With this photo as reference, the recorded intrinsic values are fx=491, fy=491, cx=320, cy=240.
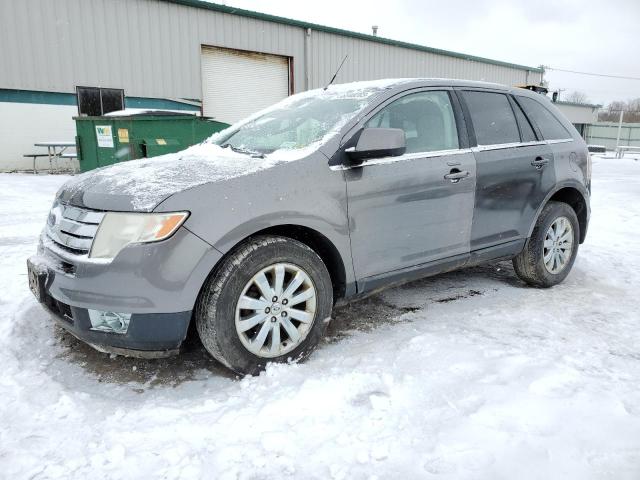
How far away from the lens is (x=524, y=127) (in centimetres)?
384

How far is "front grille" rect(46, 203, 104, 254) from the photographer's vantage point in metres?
2.31

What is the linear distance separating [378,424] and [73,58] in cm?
1412

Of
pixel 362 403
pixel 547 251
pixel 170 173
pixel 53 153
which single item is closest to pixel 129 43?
pixel 53 153

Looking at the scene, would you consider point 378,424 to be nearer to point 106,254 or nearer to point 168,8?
point 106,254

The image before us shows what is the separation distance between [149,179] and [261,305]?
0.85 m

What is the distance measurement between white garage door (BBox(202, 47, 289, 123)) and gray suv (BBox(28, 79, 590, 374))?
12937 millimetres

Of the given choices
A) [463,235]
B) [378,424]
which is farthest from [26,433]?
[463,235]

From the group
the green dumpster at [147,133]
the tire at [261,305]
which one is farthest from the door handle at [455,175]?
the green dumpster at [147,133]

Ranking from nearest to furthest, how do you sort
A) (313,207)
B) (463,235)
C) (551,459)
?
(551,459) → (313,207) → (463,235)

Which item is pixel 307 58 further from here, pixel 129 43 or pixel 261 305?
pixel 261 305

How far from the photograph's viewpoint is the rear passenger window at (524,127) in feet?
12.5

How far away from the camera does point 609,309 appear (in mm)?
3549

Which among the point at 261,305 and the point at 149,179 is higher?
the point at 149,179

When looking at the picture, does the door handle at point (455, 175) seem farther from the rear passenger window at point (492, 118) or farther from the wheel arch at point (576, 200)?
the wheel arch at point (576, 200)
